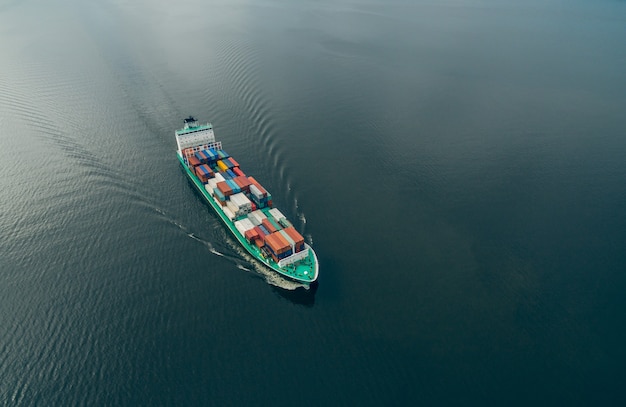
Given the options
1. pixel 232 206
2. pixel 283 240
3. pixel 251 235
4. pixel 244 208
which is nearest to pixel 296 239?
pixel 283 240

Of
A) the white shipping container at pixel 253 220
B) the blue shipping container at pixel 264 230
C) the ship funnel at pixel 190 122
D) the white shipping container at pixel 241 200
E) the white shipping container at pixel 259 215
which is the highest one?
the ship funnel at pixel 190 122

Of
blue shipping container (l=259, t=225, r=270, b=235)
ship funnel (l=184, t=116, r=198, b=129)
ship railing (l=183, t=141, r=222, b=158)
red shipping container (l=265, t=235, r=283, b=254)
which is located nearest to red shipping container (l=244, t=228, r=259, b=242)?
blue shipping container (l=259, t=225, r=270, b=235)

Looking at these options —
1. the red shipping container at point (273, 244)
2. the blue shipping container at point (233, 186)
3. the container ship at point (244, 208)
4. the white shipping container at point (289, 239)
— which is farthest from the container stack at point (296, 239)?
the blue shipping container at point (233, 186)

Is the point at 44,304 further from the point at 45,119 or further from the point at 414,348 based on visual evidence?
the point at 45,119

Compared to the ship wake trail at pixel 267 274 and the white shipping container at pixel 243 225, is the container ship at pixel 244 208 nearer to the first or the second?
the white shipping container at pixel 243 225

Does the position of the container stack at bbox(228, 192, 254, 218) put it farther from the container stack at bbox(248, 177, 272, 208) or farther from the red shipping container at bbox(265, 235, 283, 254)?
the red shipping container at bbox(265, 235, 283, 254)

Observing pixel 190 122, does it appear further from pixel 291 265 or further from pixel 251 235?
pixel 291 265
